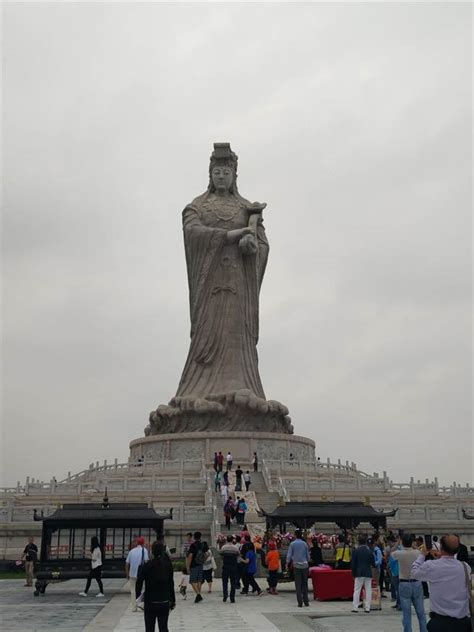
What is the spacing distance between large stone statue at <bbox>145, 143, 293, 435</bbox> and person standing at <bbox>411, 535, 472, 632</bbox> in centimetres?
2590

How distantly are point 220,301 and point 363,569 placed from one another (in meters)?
24.1

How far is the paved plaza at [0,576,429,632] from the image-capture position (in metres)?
8.76

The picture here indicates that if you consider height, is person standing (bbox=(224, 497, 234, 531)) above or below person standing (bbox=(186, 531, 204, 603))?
above

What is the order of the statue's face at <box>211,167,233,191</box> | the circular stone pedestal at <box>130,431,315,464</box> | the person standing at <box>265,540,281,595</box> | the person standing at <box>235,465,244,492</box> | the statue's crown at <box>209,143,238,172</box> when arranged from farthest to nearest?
the statue's crown at <box>209,143,238,172</box>, the statue's face at <box>211,167,233,191</box>, the circular stone pedestal at <box>130,431,315,464</box>, the person standing at <box>235,465,244,492</box>, the person standing at <box>265,540,281,595</box>

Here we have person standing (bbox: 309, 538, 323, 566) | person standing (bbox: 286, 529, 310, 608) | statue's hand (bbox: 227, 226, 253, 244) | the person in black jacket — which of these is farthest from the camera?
statue's hand (bbox: 227, 226, 253, 244)

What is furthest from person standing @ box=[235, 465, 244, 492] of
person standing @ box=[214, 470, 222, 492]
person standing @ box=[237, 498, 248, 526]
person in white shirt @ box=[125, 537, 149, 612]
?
person in white shirt @ box=[125, 537, 149, 612]

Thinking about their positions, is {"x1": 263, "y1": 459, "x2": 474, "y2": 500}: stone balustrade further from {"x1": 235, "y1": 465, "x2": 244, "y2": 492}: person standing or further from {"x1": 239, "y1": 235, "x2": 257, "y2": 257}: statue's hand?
{"x1": 239, "y1": 235, "x2": 257, "y2": 257}: statue's hand

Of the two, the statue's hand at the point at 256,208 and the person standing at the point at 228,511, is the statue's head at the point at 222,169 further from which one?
the person standing at the point at 228,511

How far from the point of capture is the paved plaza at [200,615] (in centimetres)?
876

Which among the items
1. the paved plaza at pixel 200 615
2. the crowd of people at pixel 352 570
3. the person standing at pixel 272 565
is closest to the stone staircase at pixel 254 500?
the crowd of people at pixel 352 570

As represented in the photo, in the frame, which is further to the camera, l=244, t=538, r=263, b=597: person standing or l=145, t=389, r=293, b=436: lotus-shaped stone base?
l=145, t=389, r=293, b=436: lotus-shaped stone base

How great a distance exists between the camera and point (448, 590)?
200 inches

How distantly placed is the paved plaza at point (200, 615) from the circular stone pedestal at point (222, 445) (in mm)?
16684

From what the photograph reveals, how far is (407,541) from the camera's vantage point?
8.71 meters
